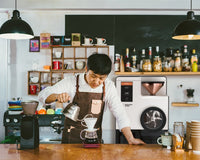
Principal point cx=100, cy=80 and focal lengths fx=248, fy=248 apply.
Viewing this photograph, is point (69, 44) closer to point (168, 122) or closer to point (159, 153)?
point (168, 122)

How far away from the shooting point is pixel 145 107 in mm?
4559

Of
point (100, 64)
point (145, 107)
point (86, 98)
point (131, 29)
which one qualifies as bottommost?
point (145, 107)

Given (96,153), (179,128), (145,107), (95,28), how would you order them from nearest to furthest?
1. (96,153)
2. (179,128)
3. (145,107)
4. (95,28)

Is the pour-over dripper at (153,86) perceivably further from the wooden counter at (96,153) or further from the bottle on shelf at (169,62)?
the wooden counter at (96,153)

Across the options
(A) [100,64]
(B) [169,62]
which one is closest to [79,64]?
(B) [169,62]

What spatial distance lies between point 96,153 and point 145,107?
2.63 m

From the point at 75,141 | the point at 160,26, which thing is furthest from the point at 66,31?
the point at 75,141

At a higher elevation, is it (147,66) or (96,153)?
(147,66)

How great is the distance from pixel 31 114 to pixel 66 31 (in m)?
2.98

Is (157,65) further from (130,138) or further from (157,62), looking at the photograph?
(130,138)

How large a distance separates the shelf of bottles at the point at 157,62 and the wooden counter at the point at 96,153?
248 centimetres

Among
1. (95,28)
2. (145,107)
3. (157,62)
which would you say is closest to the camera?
(145,107)

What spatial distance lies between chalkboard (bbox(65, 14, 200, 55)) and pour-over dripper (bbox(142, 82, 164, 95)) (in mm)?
730

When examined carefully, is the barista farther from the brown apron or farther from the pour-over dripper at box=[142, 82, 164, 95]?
the pour-over dripper at box=[142, 82, 164, 95]
